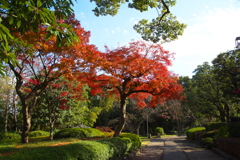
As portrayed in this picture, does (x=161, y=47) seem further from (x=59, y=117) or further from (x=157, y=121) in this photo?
(x=157, y=121)

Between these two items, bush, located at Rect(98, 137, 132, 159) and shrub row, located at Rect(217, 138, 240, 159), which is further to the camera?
shrub row, located at Rect(217, 138, 240, 159)

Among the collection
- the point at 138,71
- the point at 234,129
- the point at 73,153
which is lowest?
the point at 73,153

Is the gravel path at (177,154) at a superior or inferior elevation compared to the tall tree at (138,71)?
inferior

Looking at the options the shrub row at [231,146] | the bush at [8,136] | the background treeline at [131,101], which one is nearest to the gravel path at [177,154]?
the shrub row at [231,146]

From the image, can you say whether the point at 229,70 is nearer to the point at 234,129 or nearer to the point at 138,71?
the point at 234,129

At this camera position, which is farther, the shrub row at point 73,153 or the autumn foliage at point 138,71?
the autumn foliage at point 138,71

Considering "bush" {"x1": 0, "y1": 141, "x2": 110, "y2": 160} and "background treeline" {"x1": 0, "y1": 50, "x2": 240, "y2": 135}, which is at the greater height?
"background treeline" {"x1": 0, "y1": 50, "x2": 240, "y2": 135}

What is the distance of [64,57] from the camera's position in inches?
364

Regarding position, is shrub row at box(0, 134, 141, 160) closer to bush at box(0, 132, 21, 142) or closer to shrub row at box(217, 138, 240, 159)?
shrub row at box(217, 138, 240, 159)

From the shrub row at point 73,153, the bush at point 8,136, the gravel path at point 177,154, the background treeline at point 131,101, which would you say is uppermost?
the background treeline at point 131,101

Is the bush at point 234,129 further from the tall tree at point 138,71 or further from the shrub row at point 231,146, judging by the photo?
the tall tree at point 138,71

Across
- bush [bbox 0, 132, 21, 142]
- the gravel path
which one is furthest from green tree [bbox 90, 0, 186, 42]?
bush [bbox 0, 132, 21, 142]

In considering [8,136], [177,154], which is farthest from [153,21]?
[8,136]

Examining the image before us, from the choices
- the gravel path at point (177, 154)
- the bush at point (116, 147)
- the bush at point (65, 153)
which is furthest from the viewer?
the gravel path at point (177, 154)
